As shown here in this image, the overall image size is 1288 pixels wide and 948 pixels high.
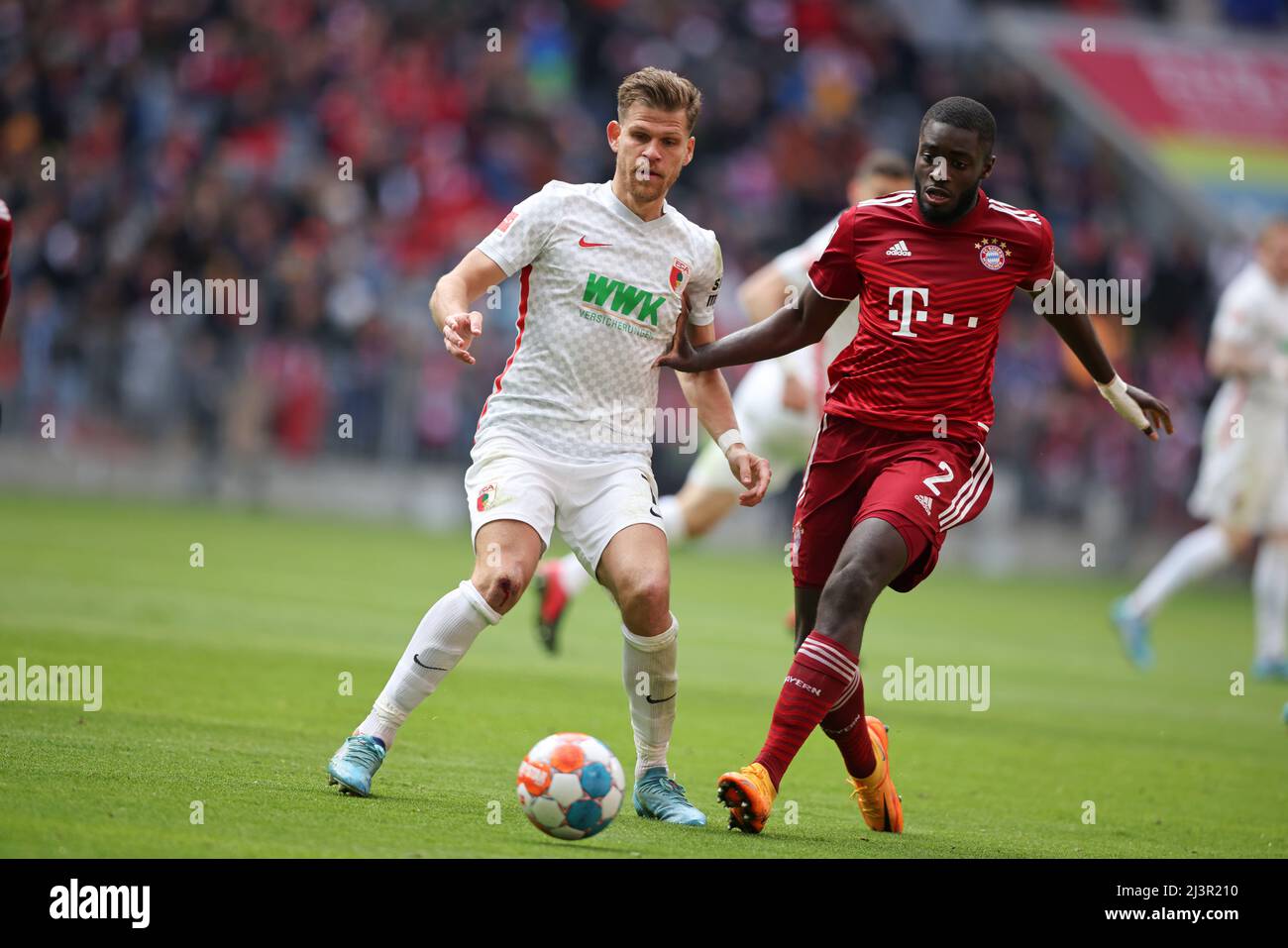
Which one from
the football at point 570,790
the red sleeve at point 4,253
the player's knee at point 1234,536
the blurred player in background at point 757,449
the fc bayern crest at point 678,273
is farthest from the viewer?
the player's knee at point 1234,536

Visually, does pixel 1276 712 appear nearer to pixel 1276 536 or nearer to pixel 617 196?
pixel 1276 536

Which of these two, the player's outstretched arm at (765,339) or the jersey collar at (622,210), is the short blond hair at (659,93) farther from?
the player's outstretched arm at (765,339)

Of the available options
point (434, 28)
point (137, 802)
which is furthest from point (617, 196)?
point (434, 28)

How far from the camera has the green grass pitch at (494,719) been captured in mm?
5812

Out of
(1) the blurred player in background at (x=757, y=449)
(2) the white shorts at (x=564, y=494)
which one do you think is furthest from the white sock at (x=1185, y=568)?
(2) the white shorts at (x=564, y=494)

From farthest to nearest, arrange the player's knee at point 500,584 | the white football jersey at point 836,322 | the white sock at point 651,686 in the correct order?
the white football jersey at point 836,322 < the white sock at point 651,686 < the player's knee at point 500,584

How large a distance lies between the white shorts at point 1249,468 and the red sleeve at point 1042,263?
7.62 metres

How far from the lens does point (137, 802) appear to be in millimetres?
5711

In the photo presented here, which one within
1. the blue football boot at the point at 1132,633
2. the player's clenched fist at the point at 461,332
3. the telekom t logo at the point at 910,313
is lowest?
the blue football boot at the point at 1132,633

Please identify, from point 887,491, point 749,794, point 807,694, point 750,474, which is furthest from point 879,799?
point 750,474

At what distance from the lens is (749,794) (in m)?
5.97

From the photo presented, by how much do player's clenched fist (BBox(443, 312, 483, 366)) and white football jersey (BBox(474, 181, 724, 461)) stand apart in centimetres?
53

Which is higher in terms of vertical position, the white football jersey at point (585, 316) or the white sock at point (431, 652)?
the white football jersey at point (585, 316)

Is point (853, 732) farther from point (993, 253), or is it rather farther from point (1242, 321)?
point (1242, 321)
